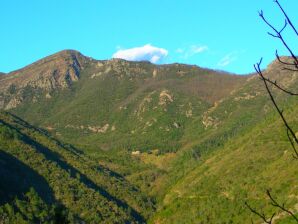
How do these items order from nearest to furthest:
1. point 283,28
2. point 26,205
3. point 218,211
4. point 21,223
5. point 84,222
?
point 283,28, point 21,223, point 26,205, point 84,222, point 218,211

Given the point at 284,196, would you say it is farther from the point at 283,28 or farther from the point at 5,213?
the point at 283,28

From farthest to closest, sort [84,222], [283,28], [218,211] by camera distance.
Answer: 1. [218,211]
2. [84,222]
3. [283,28]

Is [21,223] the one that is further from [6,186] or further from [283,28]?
[283,28]

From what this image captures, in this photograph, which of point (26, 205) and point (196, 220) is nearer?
point (26, 205)

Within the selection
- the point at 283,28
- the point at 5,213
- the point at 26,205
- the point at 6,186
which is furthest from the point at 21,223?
the point at 283,28

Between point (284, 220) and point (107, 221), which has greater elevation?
point (107, 221)

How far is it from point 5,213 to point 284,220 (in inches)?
3210

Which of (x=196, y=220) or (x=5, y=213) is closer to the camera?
(x=5, y=213)

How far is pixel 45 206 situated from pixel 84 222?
16.9 m

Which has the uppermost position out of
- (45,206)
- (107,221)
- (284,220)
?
(45,206)

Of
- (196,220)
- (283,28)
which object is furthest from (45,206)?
(283,28)

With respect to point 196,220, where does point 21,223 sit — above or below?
above

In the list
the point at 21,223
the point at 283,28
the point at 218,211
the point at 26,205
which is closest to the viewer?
the point at 283,28

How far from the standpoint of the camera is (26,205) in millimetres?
166000
